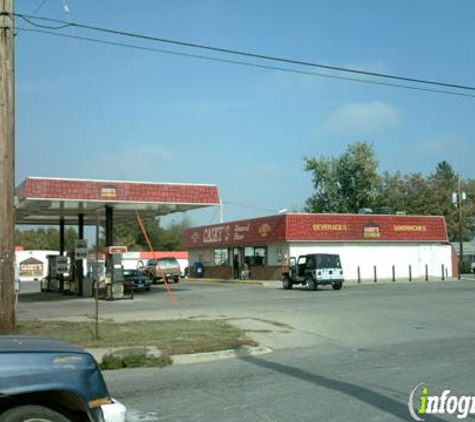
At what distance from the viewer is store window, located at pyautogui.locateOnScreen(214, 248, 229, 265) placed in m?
54.5

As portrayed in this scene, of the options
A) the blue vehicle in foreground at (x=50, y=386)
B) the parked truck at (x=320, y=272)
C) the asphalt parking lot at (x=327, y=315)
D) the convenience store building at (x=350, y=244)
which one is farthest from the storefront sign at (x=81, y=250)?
the convenience store building at (x=350, y=244)

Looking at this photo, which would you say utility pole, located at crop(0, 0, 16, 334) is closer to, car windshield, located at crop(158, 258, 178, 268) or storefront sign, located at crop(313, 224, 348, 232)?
storefront sign, located at crop(313, 224, 348, 232)

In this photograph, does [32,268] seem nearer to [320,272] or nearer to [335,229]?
[335,229]

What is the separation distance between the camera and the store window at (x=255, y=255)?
157ft

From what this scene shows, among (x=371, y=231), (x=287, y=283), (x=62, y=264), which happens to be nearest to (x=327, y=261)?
(x=287, y=283)

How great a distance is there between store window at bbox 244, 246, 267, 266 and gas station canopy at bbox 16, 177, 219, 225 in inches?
605

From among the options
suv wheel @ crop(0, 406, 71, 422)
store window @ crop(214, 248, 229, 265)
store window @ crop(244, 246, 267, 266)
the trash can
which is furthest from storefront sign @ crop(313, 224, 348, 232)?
suv wheel @ crop(0, 406, 71, 422)

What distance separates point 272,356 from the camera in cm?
1216

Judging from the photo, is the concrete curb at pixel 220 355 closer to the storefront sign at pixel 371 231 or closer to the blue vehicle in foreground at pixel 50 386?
the blue vehicle in foreground at pixel 50 386

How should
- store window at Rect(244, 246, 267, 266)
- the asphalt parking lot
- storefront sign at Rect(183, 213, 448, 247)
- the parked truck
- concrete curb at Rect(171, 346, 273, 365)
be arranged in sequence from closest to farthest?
concrete curb at Rect(171, 346, 273, 365) < the asphalt parking lot < the parked truck < storefront sign at Rect(183, 213, 448, 247) < store window at Rect(244, 246, 267, 266)

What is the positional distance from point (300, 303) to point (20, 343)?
1940 centimetres

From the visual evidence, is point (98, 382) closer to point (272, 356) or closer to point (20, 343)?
point (20, 343)

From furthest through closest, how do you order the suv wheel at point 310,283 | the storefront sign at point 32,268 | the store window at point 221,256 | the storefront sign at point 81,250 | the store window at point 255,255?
the storefront sign at point 32,268
the store window at point 221,256
the store window at point 255,255
the suv wheel at point 310,283
the storefront sign at point 81,250

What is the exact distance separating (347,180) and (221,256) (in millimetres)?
23194
